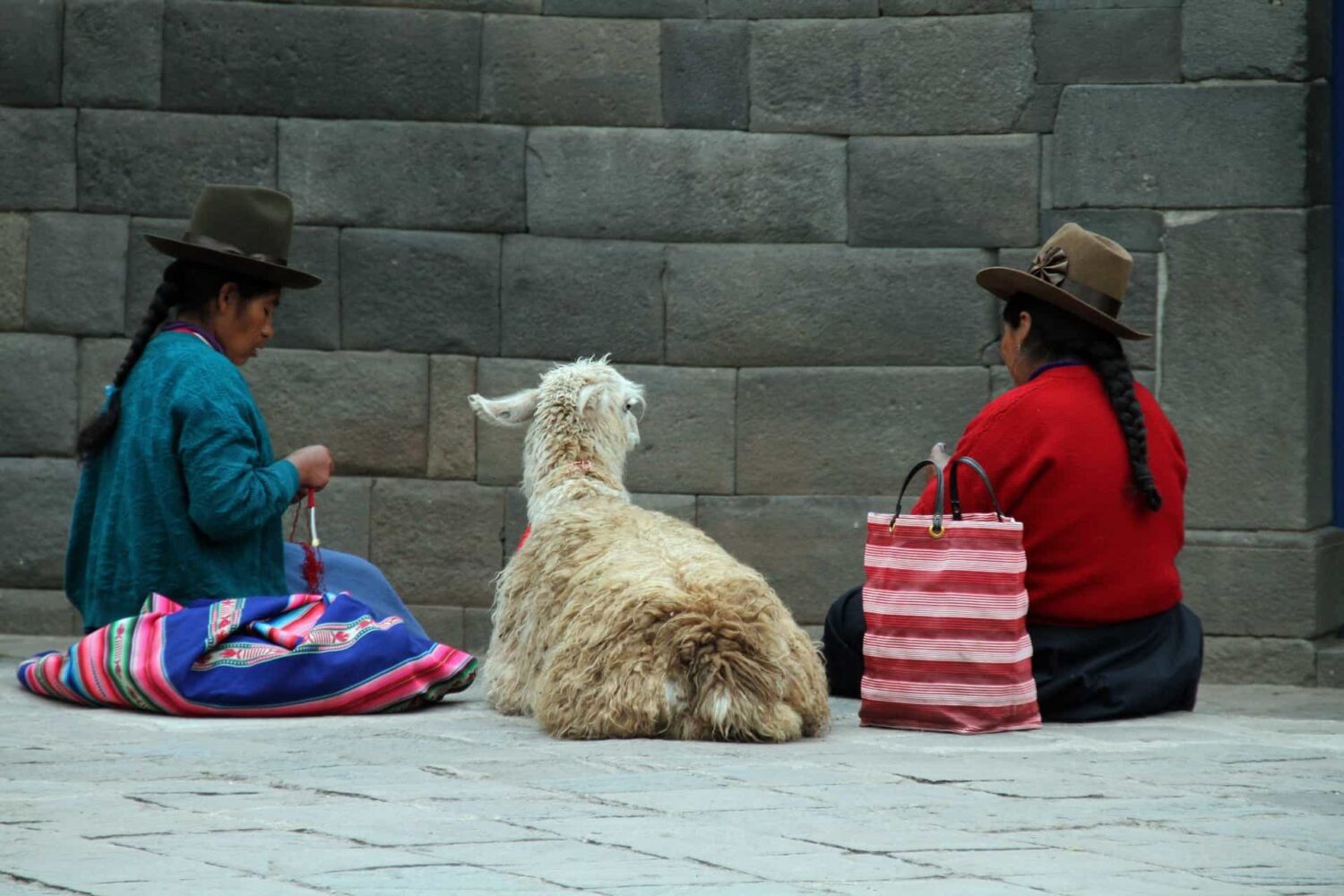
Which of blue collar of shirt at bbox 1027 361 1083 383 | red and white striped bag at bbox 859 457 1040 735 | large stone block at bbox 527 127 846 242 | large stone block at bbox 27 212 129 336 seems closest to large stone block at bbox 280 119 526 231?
large stone block at bbox 527 127 846 242

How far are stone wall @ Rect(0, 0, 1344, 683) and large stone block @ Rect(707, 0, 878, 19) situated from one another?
17mm

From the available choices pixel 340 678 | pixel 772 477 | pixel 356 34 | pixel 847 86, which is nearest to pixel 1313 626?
pixel 772 477

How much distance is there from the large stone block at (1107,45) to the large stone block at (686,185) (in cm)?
85

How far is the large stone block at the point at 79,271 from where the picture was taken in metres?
6.86

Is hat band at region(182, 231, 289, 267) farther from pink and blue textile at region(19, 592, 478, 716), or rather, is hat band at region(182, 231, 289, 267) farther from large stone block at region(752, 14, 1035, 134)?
large stone block at region(752, 14, 1035, 134)

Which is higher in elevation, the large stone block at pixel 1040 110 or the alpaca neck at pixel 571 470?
the large stone block at pixel 1040 110

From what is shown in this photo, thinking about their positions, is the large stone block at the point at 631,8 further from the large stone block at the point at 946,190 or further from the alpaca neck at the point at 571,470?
the alpaca neck at the point at 571,470

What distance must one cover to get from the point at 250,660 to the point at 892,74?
3331mm

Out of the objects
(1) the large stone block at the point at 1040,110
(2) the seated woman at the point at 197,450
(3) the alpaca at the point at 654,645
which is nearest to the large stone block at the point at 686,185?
(1) the large stone block at the point at 1040,110

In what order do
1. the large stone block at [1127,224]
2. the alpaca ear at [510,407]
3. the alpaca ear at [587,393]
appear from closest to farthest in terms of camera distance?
the alpaca ear at [587,393] < the alpaca ear at [510,407] < the large stone block at [1127,224]

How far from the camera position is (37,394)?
6.89 meters

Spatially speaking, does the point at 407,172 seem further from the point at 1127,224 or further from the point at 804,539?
the point at 1127,224

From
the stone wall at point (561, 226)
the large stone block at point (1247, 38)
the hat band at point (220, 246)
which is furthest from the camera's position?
the stone wall at point (561, 226)

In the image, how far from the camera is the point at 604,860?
3141mm
